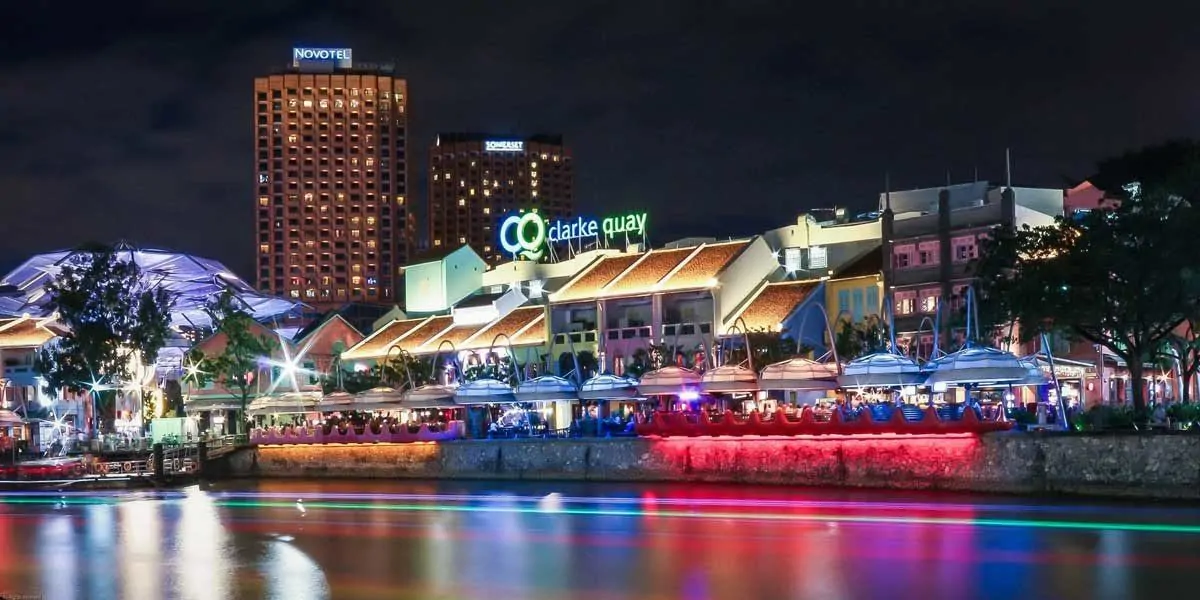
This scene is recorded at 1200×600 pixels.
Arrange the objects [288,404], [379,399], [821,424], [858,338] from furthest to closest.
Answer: [288,404] < [379,399] < [858,338] < [821,424]

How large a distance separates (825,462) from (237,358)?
49.2m

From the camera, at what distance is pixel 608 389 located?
64688 millimetres

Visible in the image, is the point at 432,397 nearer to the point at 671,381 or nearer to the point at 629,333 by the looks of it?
the point at 671,381

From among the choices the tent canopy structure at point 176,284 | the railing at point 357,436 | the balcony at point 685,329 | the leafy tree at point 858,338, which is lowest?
the railing at point 357,436

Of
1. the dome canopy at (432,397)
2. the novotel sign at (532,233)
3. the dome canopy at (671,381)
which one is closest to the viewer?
the dome canopy at (671,381)

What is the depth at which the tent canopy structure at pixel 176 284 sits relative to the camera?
127 meters

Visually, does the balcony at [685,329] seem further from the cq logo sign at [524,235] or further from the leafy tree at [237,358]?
the leafy tree at [237,358]

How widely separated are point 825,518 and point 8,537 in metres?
26.6

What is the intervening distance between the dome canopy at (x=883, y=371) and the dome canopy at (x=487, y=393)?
64.1 ft

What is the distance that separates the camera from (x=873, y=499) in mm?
46406

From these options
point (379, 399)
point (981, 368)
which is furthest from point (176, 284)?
point (981, 368)

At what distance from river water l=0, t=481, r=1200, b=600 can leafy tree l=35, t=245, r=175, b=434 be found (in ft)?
125

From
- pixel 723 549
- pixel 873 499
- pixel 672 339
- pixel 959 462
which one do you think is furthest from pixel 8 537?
pixel 672 339

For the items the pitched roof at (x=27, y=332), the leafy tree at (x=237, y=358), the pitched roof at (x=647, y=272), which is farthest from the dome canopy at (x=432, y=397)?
the pitched roof at (x=27, y=332)
